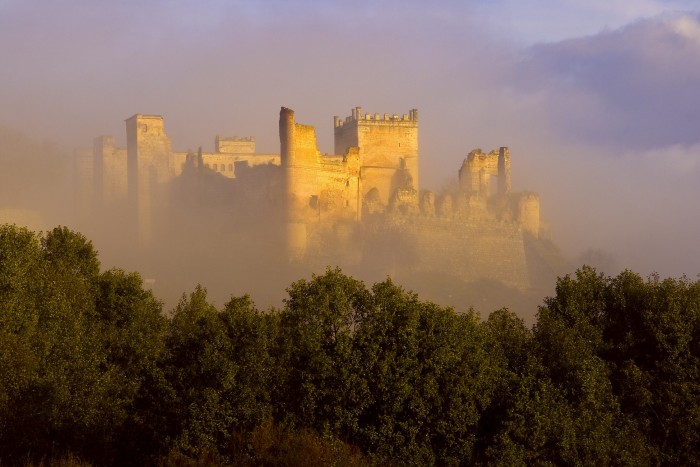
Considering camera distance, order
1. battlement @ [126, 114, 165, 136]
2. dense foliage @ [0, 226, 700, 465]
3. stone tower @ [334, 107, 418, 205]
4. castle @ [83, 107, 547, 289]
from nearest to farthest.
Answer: dense foliage @ [0, 226, 700, 465] < castle @ [83, 107, 547, 289] < battlement @ [126, 114, 165, 136] < stone tower @ [334, 107, 418, 205]

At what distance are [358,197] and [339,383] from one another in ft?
200

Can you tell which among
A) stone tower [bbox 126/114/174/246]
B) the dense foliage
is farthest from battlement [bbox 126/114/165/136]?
the dense foliage

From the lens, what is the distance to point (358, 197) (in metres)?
92.9

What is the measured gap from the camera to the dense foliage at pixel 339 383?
31.7 metres

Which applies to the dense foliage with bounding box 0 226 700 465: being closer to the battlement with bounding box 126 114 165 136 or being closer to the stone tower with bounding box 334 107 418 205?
the battlement with bounding box 126 114 165 136

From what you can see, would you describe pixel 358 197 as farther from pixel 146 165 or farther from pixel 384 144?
pixel 146 165

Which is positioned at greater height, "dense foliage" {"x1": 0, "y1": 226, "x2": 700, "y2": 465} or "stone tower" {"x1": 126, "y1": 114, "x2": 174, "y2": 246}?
"stone tower" {"x1": 126, "y1": 114, "x2": 174, "y2": 246}

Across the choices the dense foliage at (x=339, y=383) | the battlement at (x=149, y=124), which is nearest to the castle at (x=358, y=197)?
the battlement at (x=149, y=124)

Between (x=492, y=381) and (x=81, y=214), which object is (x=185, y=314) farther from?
(x=81, y=214)

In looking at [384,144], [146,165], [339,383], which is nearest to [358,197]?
[384,144]

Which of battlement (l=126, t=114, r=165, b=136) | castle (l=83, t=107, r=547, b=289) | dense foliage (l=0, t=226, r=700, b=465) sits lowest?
dense foliage (l=0, t=226, r=700, b=465)

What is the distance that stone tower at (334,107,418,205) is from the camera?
10144cm

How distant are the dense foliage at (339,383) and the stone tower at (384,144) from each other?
213 ft

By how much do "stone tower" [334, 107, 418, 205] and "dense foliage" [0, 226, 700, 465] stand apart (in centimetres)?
6507
